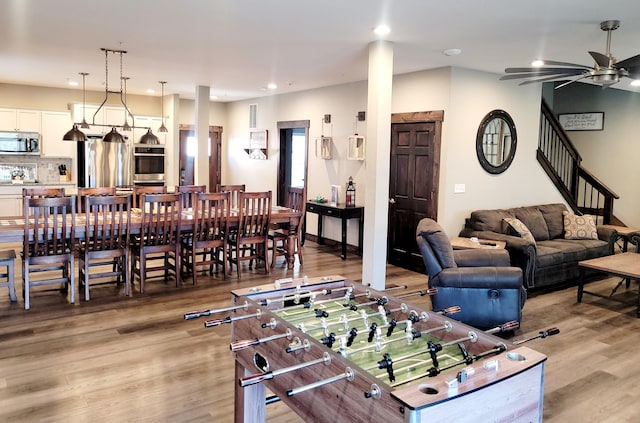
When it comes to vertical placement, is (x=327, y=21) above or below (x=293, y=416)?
above

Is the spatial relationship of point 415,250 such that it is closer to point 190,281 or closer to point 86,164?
point 190,281

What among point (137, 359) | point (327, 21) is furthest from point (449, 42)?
point (137, 359)

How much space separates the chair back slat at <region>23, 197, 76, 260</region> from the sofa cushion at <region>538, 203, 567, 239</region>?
5.92 metres

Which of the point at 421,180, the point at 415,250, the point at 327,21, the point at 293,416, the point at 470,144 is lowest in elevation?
the point at 293,416

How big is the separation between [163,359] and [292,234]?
3064mm

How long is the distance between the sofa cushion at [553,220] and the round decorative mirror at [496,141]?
2.80ft

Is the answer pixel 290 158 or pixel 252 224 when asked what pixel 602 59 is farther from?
pixel 290 158

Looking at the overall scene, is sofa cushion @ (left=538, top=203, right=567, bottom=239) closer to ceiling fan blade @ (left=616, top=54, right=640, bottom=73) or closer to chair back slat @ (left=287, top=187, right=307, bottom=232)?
ceiling fan blade @ (left=616, top=54, right=640, bottom=73)

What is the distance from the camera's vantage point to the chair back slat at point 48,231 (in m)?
4.56

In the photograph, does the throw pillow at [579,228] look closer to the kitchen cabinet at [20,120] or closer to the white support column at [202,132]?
the white support column at [202,132]

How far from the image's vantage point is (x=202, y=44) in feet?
17.4

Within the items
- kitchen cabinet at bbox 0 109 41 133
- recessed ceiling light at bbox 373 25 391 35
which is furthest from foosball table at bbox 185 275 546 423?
kitchen cabinet at bbox 0 109 41 133

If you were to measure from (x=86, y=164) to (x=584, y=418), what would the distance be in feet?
28.7

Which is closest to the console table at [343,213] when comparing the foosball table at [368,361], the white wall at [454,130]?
the white wall at [454,130]
